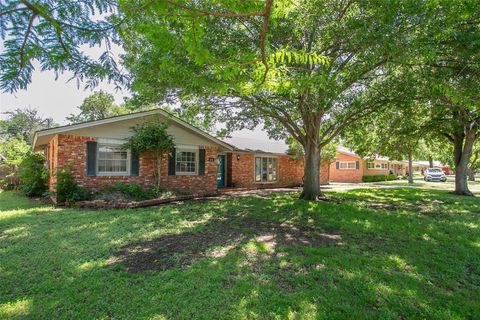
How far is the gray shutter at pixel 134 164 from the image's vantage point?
11.9 metres

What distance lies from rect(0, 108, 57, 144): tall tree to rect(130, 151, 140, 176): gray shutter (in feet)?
112

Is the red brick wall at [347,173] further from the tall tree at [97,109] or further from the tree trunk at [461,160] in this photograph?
→ the tall tree at [97,109]

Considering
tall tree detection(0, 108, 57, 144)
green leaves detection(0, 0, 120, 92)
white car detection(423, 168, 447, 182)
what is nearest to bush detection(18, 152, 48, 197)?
green leaves detection(0, 0, 120, 92)

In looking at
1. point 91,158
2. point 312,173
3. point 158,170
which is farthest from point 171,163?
point 312,173

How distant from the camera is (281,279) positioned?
3.95m

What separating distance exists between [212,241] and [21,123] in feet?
151

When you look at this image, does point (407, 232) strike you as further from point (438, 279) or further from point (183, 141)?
point (183, 141)

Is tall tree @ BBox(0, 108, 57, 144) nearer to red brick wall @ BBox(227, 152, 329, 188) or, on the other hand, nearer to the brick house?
the brick house

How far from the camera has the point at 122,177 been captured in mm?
11625

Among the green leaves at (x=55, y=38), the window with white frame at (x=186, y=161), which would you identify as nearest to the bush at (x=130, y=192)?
the window with white frame at (x=186, y=161)

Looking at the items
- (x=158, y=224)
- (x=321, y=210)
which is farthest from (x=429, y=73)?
(x=158, y=224)

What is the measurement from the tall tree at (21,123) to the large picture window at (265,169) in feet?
111

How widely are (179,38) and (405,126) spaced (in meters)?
15.8

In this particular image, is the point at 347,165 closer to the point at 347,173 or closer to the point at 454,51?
the point at 347,173
